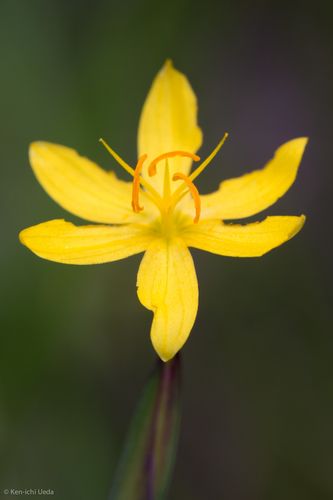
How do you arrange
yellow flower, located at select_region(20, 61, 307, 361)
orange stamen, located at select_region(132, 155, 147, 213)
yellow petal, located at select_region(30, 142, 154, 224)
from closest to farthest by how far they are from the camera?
1. yellow flower, located at select_region(20, 61, 307, 361)
2. orange stamen, located at select_region(132, 155, 147, 213)
3. yellow petal, located at select_region(30, 142, 154, 224)

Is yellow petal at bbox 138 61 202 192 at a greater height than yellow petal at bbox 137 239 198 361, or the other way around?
yellow petal at bbox 138 61 202 192

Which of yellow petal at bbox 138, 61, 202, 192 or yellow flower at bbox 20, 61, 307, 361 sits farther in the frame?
yellow petal at bbox 138, 61, 202, 192

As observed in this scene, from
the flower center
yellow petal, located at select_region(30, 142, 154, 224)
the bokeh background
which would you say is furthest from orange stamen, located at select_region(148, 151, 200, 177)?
the bokeh background

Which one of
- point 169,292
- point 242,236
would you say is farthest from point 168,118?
point 169,292

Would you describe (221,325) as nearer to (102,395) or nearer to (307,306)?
(307,306)

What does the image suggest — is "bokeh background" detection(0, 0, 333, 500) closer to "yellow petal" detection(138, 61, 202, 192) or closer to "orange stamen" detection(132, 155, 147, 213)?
"yellow petal" detection(138, 61, 202, 192)

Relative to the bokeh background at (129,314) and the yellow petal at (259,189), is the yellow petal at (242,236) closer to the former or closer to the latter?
the yellow petal at (259,189)
